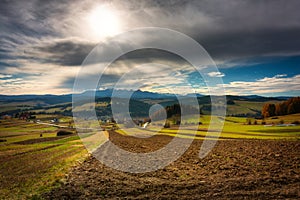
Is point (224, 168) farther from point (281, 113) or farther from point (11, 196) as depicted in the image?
point (281, 113)

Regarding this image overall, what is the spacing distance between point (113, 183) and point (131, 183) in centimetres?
107

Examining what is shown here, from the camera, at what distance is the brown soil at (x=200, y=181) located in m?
11.3

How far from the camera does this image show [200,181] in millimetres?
13312

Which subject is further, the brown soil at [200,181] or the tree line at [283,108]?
the tree line at [283,108]

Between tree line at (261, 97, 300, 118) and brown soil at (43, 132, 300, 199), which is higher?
tree line at (261, 97, 300, 118)

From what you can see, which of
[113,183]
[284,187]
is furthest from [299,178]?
[113,183]

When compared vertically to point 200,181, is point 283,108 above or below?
above

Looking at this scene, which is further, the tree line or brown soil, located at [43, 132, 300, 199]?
the tree line

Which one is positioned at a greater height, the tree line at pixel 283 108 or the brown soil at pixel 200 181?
the tree line at pixel 283 108

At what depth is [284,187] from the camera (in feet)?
36.6

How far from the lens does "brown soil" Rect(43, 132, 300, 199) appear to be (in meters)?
11.3

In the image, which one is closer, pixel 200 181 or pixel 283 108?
pixel 200 181

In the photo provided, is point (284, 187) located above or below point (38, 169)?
above

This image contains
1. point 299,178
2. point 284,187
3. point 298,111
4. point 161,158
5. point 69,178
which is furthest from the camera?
point 298,111
